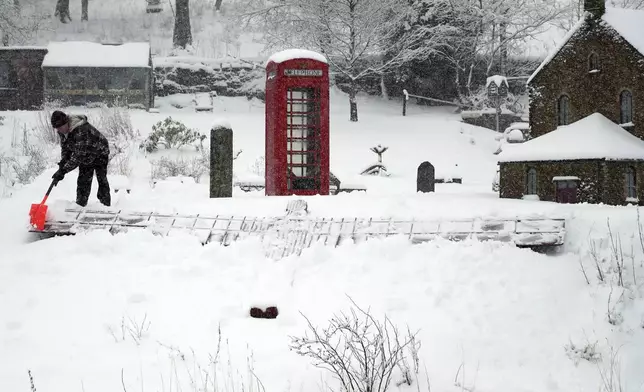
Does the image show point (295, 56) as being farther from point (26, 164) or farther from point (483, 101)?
point (483, 101)

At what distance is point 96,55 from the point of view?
93.0ft

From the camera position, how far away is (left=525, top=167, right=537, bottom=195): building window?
12711mm

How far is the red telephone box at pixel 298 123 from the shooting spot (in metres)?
10.7

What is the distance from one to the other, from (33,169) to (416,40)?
21.7 meters

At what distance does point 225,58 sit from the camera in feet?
102

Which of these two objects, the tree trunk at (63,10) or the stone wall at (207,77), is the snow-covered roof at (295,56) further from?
the tree trunk at (63,10)

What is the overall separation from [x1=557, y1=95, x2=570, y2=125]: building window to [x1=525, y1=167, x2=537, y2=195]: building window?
1.45 meters

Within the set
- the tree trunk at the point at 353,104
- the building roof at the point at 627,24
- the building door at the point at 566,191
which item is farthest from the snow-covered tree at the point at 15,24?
the building door at the point at 566,191

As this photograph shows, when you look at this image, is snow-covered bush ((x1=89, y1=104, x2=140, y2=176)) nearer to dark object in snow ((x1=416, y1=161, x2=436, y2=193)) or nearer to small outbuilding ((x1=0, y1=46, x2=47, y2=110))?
dark object in snow ((x1=416, y1=161, x2=436, y2=193))

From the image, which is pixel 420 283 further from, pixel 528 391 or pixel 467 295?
pixel 528 391

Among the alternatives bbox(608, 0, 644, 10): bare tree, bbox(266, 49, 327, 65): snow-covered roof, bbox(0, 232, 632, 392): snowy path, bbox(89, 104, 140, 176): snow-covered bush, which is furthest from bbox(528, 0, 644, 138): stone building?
bbox(608, 0, 644, 10): bare tree

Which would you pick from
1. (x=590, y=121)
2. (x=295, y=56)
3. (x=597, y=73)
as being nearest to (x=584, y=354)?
(x=295, y=56)

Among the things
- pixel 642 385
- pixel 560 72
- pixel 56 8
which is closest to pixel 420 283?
pixel 642 385

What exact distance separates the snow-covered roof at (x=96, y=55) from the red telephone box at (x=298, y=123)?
62.8ft
